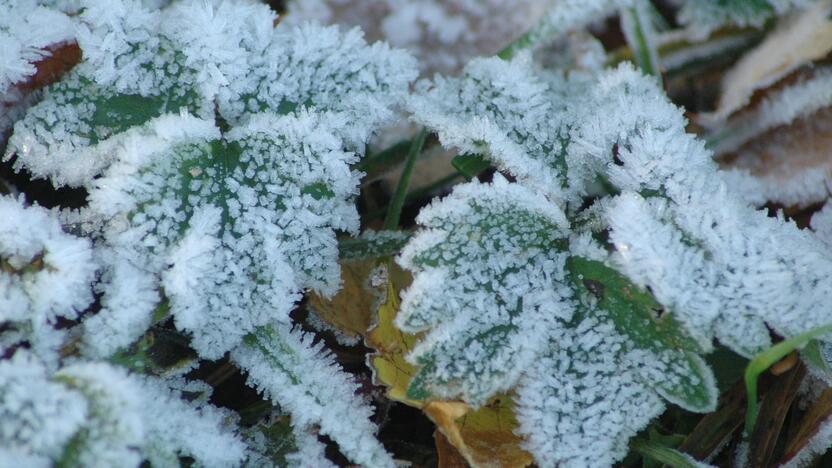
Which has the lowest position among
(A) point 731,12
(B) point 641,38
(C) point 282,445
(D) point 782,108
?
(C) point 282,445

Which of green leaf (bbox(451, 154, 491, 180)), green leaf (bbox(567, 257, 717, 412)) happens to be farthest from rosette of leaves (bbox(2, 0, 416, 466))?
green leaf (bbox(567, 257, 717, 412))


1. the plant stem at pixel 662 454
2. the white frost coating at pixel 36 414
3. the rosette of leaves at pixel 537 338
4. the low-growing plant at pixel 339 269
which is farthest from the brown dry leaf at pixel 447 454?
the white frost coating at pixel 36 414

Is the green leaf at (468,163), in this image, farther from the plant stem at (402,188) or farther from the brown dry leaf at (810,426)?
the brown dry leaf at (810,426)

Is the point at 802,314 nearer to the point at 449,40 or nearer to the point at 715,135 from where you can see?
the point at 715,135

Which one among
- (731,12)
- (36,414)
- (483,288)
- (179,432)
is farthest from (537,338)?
(731,12)

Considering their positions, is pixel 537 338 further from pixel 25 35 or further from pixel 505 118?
pixel 25 35

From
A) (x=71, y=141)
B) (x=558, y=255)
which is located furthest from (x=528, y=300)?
(x=71, y=141)

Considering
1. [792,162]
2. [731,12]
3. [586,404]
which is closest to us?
[586,404]

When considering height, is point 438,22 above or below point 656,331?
above

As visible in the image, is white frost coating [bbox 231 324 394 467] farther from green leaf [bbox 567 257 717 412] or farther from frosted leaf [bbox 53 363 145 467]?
green leaf [bbox 567 257 717 412]
